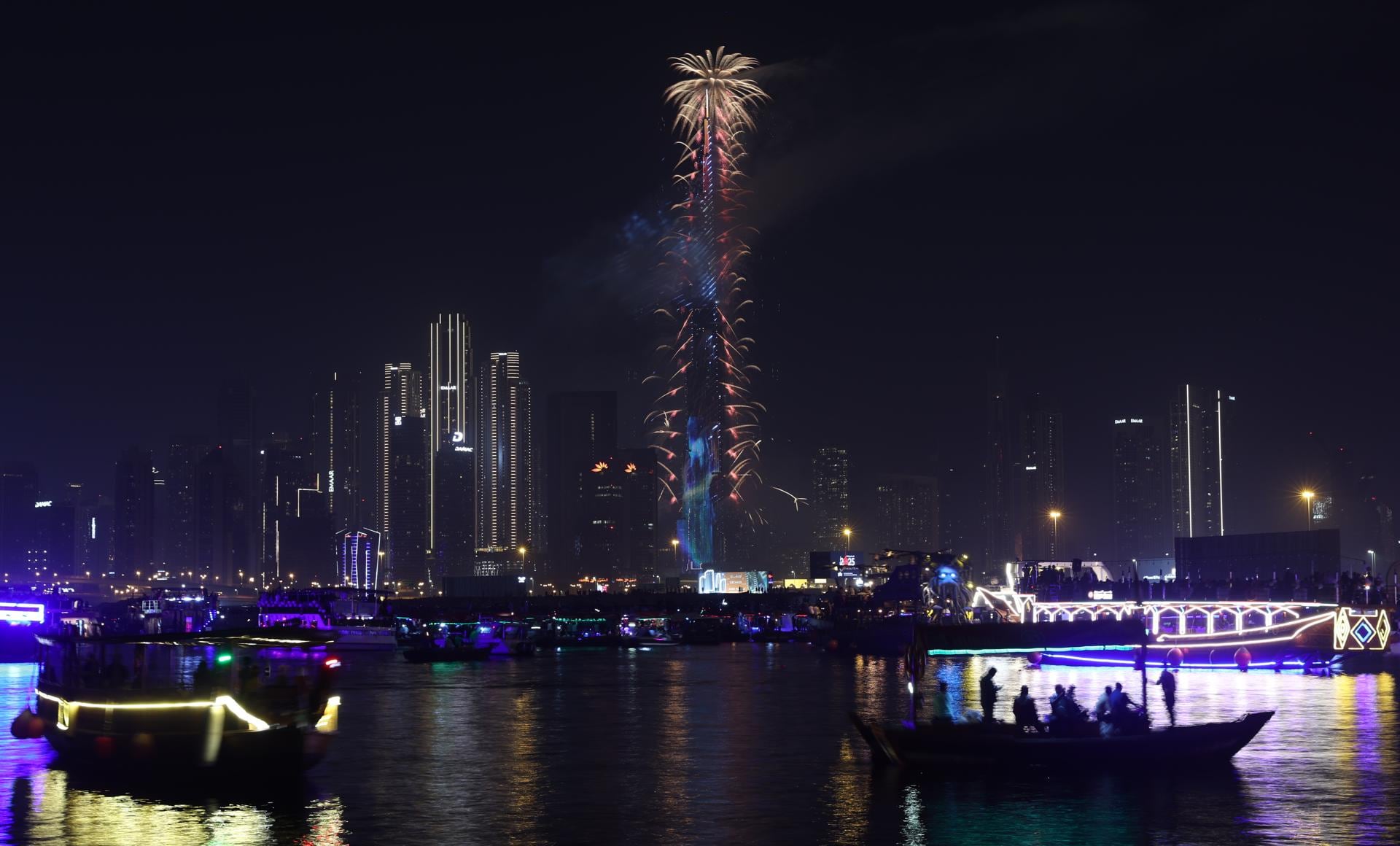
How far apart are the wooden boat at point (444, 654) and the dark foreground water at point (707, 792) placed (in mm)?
77698

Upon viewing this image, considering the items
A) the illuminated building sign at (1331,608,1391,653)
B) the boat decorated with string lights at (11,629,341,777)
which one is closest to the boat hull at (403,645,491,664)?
the illuminated building sign at (1331,608,1391,653)

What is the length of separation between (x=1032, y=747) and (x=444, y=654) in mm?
118099

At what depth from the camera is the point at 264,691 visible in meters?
49.0

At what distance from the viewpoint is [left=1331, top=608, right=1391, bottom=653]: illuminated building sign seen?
334 ft

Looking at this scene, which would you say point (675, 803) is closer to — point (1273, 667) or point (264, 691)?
point (264, 691)

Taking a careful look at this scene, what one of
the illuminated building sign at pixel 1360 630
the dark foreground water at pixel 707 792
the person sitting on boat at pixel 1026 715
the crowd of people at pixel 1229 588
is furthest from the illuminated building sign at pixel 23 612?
the person sitting on boat at pixel 1026 715

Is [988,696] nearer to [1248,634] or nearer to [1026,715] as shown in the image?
[1026,715]

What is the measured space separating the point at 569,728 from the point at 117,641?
23.2 m

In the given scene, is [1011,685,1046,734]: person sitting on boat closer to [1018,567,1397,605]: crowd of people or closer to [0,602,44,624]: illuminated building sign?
[1018,567,1397,605]: crowd of people

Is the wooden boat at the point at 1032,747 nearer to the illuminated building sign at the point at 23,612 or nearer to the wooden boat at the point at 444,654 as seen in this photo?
the wooden boat at the point at 444,654

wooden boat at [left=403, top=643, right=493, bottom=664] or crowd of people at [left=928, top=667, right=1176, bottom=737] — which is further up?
crowd of people at [left=928, top=667, right=1176, bottom=737]

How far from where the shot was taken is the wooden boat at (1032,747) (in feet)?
158

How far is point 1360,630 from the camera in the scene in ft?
336

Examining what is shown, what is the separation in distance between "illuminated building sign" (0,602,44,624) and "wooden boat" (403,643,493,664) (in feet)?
125
